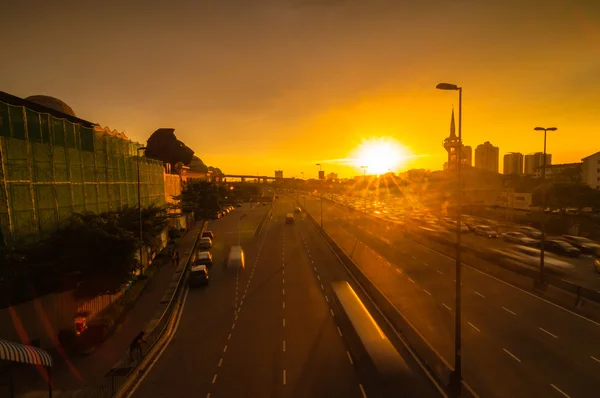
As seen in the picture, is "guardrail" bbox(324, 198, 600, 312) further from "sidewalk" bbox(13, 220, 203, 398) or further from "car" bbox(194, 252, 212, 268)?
"sidewalk" bbox(13, 220, 203, 398)

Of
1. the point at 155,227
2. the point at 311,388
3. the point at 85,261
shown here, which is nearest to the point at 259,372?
the point at 311,388

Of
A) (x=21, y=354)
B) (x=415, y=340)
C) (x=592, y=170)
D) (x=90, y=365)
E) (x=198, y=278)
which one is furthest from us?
(x=592, y=170)

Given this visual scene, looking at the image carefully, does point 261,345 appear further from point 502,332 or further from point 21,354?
point 502,332

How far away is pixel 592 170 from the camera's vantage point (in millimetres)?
90812

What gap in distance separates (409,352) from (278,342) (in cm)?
703

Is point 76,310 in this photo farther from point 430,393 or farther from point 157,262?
point 430,393

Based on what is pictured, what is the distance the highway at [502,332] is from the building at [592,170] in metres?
82.9

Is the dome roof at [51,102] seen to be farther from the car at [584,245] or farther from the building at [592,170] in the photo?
the building at [592,170]

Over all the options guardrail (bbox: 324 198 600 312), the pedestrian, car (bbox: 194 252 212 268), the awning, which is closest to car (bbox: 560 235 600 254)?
guardrail (bbox: 324 198 600 312)

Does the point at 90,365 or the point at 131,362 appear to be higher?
the point at 131,362

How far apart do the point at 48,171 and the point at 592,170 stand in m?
115

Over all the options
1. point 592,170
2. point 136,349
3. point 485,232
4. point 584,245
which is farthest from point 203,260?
point 592,170

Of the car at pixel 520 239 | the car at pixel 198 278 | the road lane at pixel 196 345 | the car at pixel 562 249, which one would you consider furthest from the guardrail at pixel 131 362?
the car at pixel 520 239

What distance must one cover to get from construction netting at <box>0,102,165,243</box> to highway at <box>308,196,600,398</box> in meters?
23.0
